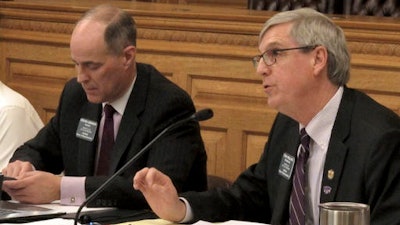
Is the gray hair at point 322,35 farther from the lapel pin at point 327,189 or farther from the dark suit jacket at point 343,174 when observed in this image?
the lapel pin at point 327,189

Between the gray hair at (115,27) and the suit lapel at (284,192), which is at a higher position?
the gray hair at (115,27)

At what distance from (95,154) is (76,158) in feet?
0.40

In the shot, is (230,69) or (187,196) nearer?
(187,196)

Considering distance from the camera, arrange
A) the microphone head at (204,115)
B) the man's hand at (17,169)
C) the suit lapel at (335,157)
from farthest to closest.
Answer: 1. the man's hand at (17,169)
2. the suit lapel at (335,157)
3. the microphone head at (204,115)

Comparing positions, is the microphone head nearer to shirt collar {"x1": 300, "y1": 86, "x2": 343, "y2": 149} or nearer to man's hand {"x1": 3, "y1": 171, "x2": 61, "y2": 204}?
shirt collar {"x1": 300, "y1": 86, "x2": 343, "y2": 149}

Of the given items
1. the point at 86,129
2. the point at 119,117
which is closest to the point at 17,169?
the point at 86,129

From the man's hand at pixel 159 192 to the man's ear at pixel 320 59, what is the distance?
67 centimetres

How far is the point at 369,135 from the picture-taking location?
3.50 metres

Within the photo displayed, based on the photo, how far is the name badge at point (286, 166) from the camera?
3711 millimetres

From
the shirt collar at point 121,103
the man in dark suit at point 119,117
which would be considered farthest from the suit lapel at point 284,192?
the shirt collar at point 121,103

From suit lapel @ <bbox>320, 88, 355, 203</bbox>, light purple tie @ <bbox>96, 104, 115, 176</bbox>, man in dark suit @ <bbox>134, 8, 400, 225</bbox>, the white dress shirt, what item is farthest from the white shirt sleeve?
the white dress shirt

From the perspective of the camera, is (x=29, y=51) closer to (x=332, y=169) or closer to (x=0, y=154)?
(x=0, y=154)

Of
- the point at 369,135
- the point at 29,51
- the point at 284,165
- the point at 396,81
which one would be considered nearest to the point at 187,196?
the point at 284,165

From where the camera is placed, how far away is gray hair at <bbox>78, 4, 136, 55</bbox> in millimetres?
4219
